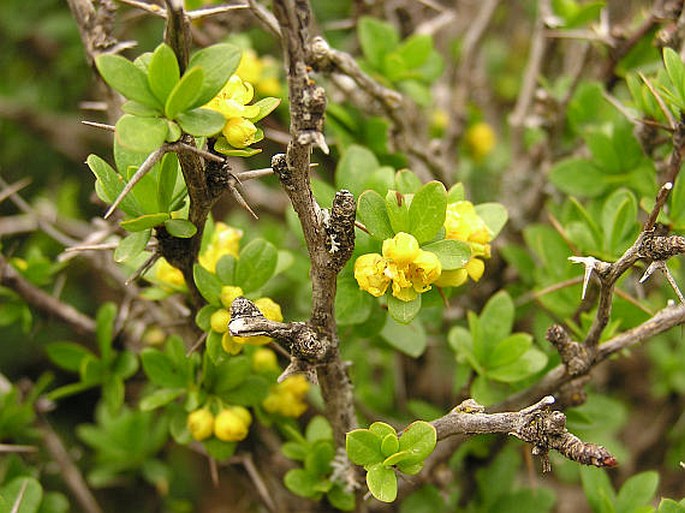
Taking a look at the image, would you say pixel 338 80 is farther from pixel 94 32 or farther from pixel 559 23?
pixel 559 23

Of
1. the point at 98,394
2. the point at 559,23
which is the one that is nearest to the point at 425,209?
→ the point at 559,23

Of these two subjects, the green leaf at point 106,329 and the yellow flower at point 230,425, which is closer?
the yellow flower at point 230,425

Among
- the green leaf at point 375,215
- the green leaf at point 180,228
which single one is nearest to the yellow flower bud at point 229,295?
the green leaf at point 180,228

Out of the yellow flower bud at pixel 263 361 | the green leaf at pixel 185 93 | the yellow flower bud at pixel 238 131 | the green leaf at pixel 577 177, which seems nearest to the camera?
the green leaf at pixel 185 93

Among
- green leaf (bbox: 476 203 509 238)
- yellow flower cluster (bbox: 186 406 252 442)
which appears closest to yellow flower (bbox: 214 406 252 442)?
yellow flower cluster (bbox: 186 406 252 442)

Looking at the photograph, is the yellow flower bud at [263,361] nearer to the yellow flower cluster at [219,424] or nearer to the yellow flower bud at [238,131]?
the yellow flower cluster at [219,424]

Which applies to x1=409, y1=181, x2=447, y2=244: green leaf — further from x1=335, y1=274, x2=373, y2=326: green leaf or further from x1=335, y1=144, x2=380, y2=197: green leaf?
x1=335, y1=144, x2=380, y2=197: green leaf

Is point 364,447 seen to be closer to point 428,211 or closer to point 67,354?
point 428,211
